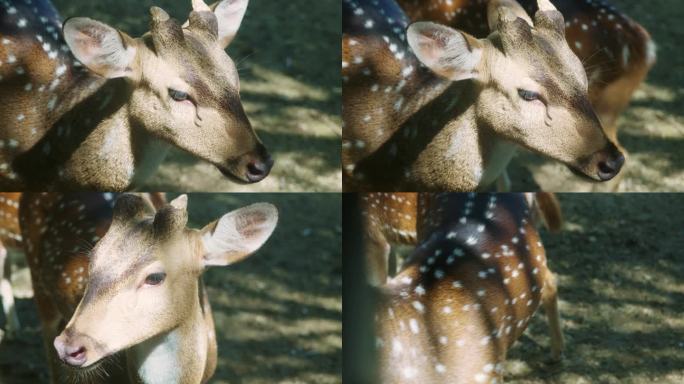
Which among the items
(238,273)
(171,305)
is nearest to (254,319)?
(238,273)

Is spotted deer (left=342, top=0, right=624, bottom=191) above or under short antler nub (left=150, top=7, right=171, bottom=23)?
under

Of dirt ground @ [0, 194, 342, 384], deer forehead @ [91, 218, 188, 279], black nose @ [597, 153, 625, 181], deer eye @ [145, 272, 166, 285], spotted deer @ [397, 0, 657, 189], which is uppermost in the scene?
spotted deer @ [397, 0, 657, 189]

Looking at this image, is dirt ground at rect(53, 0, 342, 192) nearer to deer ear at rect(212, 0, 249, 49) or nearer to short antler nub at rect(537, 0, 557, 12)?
deer ear at rect(212, 0, 249, 49)

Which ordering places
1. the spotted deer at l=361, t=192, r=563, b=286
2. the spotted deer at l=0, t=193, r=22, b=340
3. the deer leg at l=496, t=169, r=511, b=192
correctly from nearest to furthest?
1. the deer leg at l=496, t=169, r=511, b=192
2. the spotted deer at l=361, t=192, r=563, b=286
3. the spotted deer at l=0, t=193, r=22, b=340

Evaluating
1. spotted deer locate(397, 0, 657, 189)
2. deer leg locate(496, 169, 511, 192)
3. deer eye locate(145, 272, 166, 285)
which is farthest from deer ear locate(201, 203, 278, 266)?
spotted deer locate(397, 0, 657, 189)

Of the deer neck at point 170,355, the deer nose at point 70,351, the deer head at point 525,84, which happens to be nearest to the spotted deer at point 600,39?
the deer head at point 525,84

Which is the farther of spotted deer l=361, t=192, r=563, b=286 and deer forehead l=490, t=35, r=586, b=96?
spotted deer l=361, t=192, r=563, b=286

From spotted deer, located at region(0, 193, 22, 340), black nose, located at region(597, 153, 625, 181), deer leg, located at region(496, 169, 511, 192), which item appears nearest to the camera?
black nose, located at region(597, 153, 625, 181)
